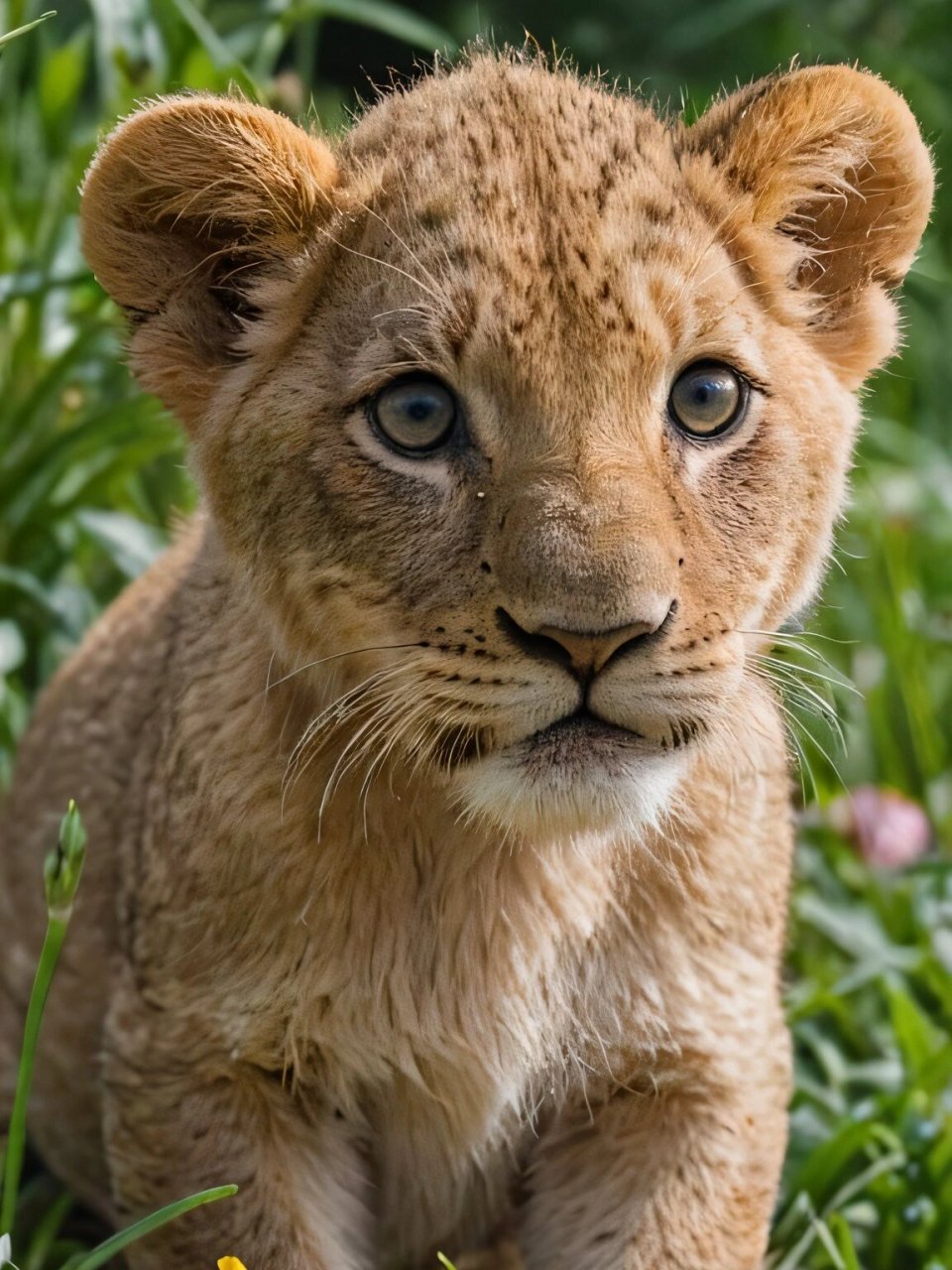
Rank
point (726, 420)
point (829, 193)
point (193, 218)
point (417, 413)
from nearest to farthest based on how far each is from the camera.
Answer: point (417, 413) < point (726, 420) < point (193, 218) < point (829, 193)

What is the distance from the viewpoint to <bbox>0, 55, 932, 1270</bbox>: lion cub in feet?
9.59

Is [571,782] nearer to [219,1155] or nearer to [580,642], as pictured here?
[580,642]

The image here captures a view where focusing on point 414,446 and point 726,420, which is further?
point 726,420

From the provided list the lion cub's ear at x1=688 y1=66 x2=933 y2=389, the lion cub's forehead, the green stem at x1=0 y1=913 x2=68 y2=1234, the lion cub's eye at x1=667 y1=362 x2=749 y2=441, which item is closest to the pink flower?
the lion cub's ear at x1=688 y1=66 x2=933 y2=389

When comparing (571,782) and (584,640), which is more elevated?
(584,640)

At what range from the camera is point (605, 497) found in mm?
2828

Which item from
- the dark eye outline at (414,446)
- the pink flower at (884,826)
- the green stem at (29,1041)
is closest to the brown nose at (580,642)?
the dark eye outline at (414,446)

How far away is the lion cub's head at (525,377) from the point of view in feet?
9.38

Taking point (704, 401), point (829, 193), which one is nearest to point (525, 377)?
point (704, 401)

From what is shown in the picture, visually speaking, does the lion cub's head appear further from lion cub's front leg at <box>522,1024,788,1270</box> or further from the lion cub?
lion cub's front leg at <box>522,1024,788,1270</box>

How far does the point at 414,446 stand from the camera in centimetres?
303

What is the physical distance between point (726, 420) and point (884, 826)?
8.05ft

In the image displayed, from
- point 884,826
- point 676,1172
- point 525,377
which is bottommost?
point 676,1172

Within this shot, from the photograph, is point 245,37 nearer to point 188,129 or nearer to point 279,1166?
point 188,129
